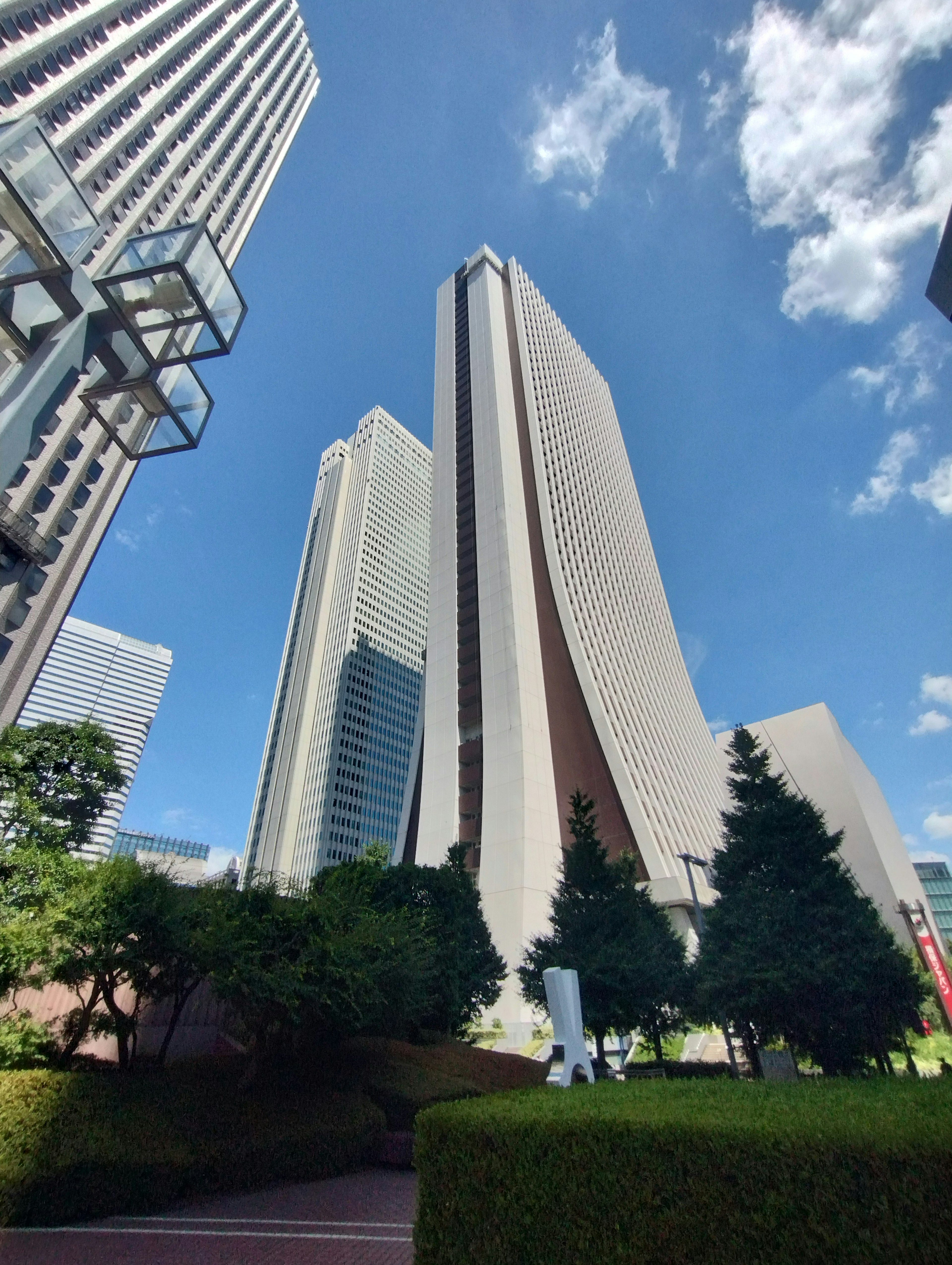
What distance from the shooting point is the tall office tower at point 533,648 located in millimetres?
35969

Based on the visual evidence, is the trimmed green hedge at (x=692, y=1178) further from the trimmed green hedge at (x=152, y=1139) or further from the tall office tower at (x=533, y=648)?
the tall office tower at (x=533, y=648)

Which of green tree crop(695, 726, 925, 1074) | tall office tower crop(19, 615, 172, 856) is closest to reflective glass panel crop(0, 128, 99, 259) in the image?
green tree crop(695, 726, 925, 1074)

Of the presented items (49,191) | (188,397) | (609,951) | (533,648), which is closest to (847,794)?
(533,648)

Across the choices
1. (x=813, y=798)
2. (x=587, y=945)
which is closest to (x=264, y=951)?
(x=587, y=945)

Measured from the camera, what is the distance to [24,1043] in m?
10.2

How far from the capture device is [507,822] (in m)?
34.9

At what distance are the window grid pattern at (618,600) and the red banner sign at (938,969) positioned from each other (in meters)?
11.6

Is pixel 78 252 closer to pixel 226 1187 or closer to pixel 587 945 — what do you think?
pixel 226 1187

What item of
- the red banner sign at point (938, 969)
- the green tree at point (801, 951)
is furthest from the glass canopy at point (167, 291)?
the red banner sign at point (938, 969)

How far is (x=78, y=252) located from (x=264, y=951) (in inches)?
440

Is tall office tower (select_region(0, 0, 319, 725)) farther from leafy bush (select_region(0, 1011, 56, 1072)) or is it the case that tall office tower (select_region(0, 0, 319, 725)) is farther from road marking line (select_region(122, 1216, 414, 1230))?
road marking line (select_region(122, 1216, 414, 1230))

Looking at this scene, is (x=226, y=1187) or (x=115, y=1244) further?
(x=226, y=1187)

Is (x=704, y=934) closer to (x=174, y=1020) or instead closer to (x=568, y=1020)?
(x=568, y=1020)

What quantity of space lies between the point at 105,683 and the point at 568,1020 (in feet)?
463
